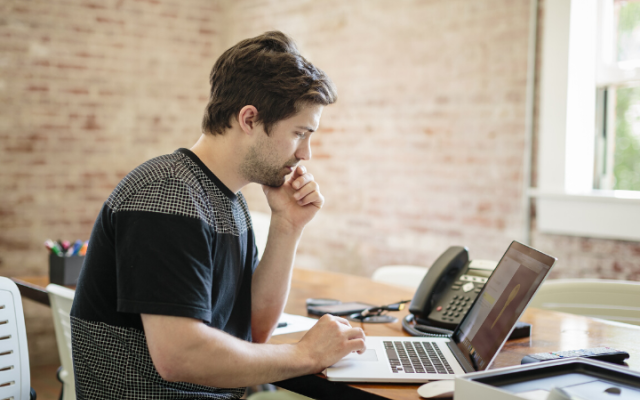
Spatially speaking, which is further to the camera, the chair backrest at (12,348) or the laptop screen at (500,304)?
the chair backrest at (12,348)

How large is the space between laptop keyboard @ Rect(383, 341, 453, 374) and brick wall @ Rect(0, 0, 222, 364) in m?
3.22

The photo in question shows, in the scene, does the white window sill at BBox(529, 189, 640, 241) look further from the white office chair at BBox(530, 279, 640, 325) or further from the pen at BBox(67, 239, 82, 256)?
the pen at BBox(67, 239, 82, 256)

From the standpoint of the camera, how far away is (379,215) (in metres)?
3.65

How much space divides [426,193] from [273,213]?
182cm

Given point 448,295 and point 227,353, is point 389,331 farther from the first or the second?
point 227,353

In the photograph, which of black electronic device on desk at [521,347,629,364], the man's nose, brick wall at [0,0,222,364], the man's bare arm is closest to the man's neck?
the man's nose

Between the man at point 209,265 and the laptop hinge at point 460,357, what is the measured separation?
0.23 m

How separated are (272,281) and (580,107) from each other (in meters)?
1.93

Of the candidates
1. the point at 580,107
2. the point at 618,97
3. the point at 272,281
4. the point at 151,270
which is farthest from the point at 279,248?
the point at 618,97

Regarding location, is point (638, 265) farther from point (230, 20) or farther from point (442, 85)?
point (230, 20)

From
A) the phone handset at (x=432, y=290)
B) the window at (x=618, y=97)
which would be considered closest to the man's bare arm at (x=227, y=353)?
the phone handset at (x=432, y=290)

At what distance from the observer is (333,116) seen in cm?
395

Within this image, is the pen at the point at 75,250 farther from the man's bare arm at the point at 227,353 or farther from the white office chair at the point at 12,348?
the man's bare arm at the point at 227,353

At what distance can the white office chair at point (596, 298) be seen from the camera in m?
1.98
